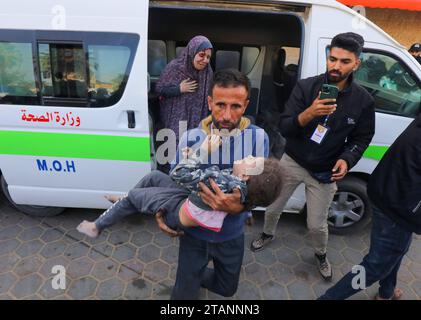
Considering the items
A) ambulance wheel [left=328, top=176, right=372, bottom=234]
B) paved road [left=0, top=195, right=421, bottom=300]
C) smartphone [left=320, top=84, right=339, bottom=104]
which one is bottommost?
paved road [left=0, top=195, right=421, bottom=300]

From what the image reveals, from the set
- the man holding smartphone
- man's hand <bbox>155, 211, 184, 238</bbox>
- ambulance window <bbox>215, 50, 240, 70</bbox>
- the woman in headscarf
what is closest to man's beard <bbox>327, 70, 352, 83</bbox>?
the man holding smartphone

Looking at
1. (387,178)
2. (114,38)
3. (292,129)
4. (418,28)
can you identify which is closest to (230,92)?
(292,129)

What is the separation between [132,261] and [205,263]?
115cm

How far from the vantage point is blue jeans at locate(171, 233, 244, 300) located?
6.30 ft

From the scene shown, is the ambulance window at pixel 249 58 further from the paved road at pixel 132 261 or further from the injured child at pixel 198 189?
the injured child at pixel 198 189

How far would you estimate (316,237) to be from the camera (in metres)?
2.75

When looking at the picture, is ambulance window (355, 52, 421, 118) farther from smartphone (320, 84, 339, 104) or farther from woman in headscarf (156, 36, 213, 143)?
woman in headscarf (156, 36, 213, 143)

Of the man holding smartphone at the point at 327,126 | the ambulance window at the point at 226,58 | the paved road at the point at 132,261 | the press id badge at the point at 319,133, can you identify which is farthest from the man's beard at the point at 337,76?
the ambulance window at the point at 226,58

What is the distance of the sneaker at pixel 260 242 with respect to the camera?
3.07m

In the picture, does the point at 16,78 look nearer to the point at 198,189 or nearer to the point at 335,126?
the point at 198,189

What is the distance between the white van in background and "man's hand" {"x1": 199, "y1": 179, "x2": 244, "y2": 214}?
1388mm

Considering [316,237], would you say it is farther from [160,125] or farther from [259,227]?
[160,125]

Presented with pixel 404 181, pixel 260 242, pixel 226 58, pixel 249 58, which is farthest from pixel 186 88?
pixel 249 58

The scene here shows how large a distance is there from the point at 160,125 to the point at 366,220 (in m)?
2.30
